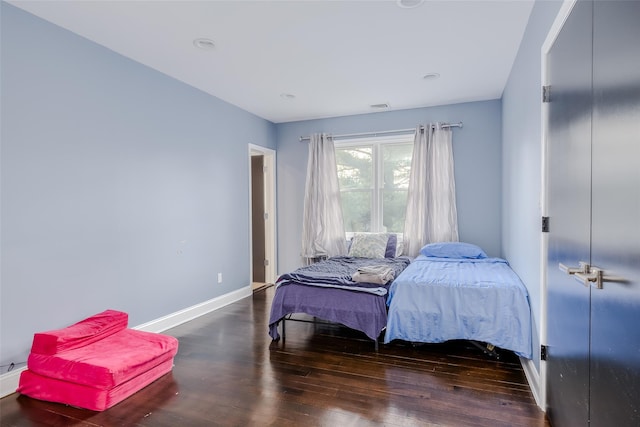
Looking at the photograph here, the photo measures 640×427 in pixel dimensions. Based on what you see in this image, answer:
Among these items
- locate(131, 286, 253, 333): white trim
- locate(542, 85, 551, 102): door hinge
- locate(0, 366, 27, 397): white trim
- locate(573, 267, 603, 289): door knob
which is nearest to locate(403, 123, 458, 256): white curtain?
locate(131, 286, 253, 333): white trim

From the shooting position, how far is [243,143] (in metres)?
4.97

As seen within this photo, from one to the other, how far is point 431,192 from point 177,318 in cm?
358

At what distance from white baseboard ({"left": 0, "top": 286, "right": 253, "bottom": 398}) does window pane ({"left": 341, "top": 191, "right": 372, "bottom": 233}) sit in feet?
6.02

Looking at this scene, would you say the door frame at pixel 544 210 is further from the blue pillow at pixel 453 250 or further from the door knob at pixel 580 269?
the blue pillow at pixel 453 250

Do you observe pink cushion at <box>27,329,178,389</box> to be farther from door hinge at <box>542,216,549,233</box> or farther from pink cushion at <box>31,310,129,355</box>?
door hinge at <box>542,216,549,233</box>

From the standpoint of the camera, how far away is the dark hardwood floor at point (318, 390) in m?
2.06

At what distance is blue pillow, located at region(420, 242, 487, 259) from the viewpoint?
4145 mm

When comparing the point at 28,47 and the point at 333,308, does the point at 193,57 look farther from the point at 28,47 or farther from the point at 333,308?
the point at 333,308

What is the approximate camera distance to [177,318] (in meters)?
3.76

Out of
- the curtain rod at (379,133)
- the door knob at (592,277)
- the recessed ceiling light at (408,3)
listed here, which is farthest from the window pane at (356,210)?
the door knob at (592,277)

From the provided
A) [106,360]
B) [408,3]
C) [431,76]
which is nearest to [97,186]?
[106,360]

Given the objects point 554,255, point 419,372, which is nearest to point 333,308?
point 419,372

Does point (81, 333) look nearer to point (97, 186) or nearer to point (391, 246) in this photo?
point (97, 186)

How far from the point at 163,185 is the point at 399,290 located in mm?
2616
